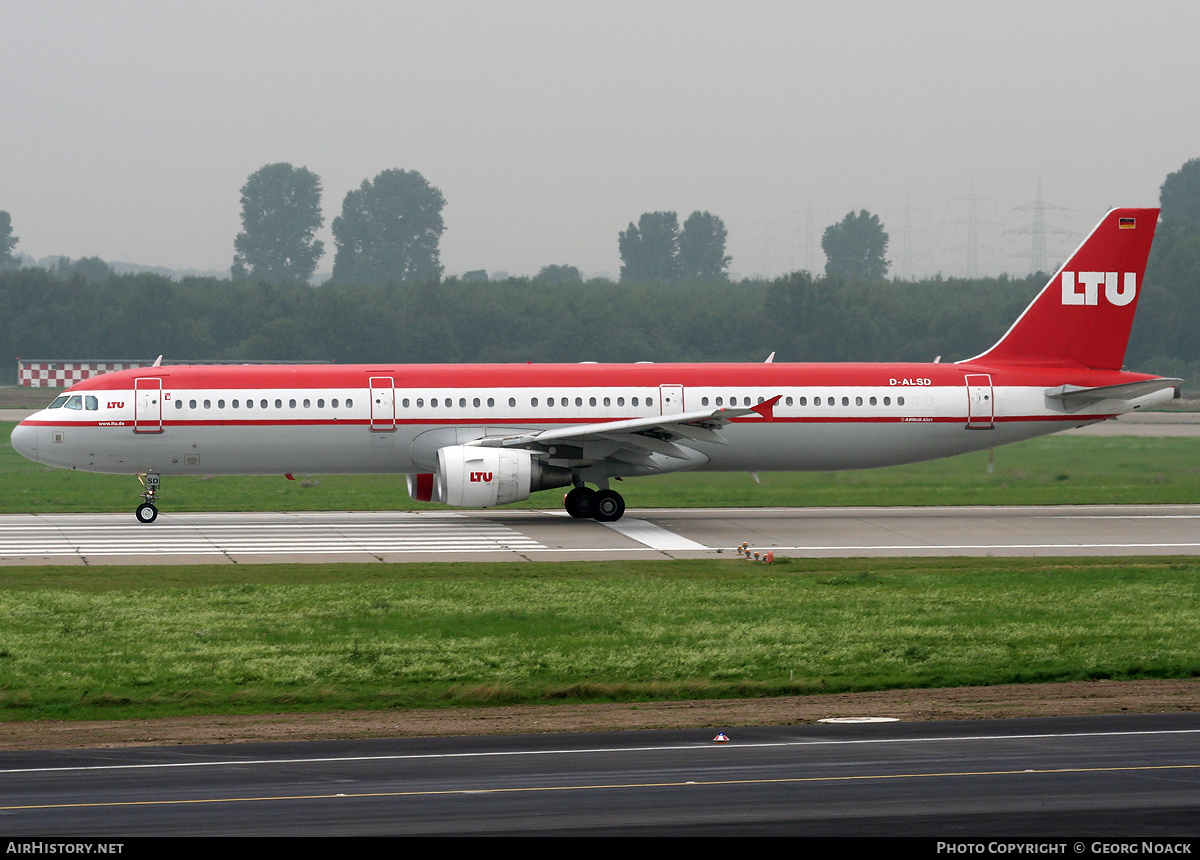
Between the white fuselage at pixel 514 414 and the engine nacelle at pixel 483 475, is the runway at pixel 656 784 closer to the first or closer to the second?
the engine nacelle at pixel 483 475

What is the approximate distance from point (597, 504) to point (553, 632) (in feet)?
42.3

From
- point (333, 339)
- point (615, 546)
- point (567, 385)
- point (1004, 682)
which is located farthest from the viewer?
point (333, 339)

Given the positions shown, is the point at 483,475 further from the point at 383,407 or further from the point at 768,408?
the point at 768,408

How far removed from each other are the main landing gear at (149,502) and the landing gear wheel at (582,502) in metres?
9.79

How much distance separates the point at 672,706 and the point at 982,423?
1957 centimetres

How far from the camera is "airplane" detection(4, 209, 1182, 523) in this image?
3098 cm

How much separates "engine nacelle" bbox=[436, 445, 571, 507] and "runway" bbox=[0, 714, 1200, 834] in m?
15.9

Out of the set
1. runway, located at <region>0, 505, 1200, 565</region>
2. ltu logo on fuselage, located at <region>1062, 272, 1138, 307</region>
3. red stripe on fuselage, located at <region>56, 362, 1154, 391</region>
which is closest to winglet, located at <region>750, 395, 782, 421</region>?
red stripe on fuselage, located at <region>56, 362, 1154, 391</region>

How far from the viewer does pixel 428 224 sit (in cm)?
18438

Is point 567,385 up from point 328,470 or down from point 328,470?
up

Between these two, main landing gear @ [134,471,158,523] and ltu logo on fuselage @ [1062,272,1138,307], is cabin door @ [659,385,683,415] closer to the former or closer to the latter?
ltu logo on fuselage @ [1062,272,1138,307]

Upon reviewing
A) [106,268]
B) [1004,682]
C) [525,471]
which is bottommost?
[1004,682]

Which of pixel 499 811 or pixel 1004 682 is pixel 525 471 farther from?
pixel 499 811
